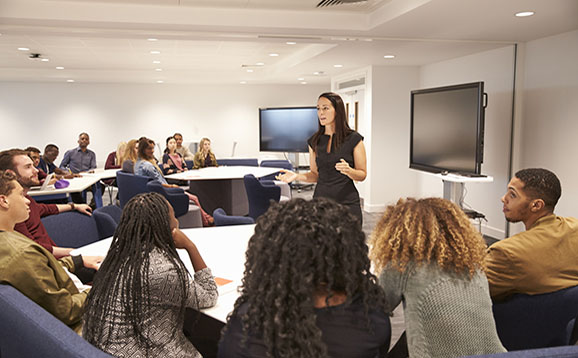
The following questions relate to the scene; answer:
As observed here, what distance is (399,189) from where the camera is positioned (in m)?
8.54

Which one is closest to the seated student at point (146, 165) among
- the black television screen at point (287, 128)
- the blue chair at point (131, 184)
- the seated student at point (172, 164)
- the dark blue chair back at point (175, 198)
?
the blue chair at point (131, 184)

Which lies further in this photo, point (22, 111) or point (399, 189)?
point (22, 111)

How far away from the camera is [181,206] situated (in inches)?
208

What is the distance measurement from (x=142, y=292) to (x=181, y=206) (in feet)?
12.3

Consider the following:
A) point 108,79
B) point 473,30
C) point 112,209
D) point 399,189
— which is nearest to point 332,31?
point 473,30

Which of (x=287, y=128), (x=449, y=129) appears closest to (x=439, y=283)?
(x=449, y=129)

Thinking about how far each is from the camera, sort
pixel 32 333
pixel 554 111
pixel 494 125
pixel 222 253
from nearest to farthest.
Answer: pixel 32 333 < pixel 222 253 < pixel 554 111 < pixel 494 125

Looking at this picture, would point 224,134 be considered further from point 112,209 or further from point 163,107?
point 112,209

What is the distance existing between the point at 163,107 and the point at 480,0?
10.4m

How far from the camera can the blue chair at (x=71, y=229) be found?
3037 millimetres

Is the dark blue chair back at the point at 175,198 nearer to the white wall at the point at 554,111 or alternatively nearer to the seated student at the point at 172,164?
Answer: the seated student at the point at 172,164

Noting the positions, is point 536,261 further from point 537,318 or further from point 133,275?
point 133,275

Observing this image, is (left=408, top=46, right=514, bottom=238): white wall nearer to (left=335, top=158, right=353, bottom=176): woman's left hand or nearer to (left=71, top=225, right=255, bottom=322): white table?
(left=335, top=158, right=353, bottom=176): woman's left hand

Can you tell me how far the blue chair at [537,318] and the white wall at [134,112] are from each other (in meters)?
11.6
